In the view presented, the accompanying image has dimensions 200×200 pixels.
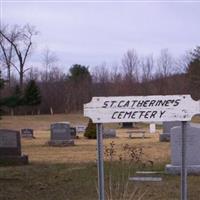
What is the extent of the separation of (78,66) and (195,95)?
34931mm

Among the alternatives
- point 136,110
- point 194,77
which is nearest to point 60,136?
Result: point 136,110

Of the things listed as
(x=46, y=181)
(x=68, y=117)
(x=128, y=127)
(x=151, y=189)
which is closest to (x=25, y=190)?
(x=46, y=181)

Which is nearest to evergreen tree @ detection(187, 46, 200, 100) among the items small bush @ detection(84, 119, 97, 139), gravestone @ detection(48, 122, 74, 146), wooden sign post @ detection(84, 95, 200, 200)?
small bush @ detection(84, 119, 97, 139)

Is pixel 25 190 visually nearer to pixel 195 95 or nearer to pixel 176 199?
pixel 176 199

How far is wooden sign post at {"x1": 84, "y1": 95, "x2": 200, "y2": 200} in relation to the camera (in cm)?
598

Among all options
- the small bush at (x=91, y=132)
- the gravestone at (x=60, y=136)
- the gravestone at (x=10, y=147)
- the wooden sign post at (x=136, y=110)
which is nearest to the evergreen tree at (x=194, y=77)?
the small bush at (x=91, y=132)

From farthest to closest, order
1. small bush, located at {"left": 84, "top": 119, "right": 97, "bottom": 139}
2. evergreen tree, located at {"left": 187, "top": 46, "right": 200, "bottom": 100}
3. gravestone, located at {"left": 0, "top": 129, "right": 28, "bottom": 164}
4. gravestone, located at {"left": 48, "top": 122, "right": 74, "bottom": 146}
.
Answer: evergreen tree, located at {"left": 187, "top": 46, "right": 200, "bottom": 100} < small bush, located at {"left": 84, "top": 119, "right": 97, "bottom": 139} < gravestone, located at {"left": 48, "top": 122, "right": 74, "bottom": 146} < gravestone, located at {"left": 0, "top": 129, "right": 28, "bottom": 164}

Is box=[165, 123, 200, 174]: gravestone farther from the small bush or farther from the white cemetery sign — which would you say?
the small bush

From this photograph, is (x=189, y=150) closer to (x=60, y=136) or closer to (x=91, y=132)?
(x=60, y=136)

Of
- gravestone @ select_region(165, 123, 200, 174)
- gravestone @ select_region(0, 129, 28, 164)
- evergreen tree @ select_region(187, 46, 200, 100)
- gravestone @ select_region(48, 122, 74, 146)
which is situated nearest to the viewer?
gravestone @ select_region(165, 123, 200, 174)

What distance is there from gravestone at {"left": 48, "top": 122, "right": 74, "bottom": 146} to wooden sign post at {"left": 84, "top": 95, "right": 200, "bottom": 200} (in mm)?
20624

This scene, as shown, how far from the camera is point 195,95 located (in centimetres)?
6091

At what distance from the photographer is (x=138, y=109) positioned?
598cm

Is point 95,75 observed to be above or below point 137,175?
above
